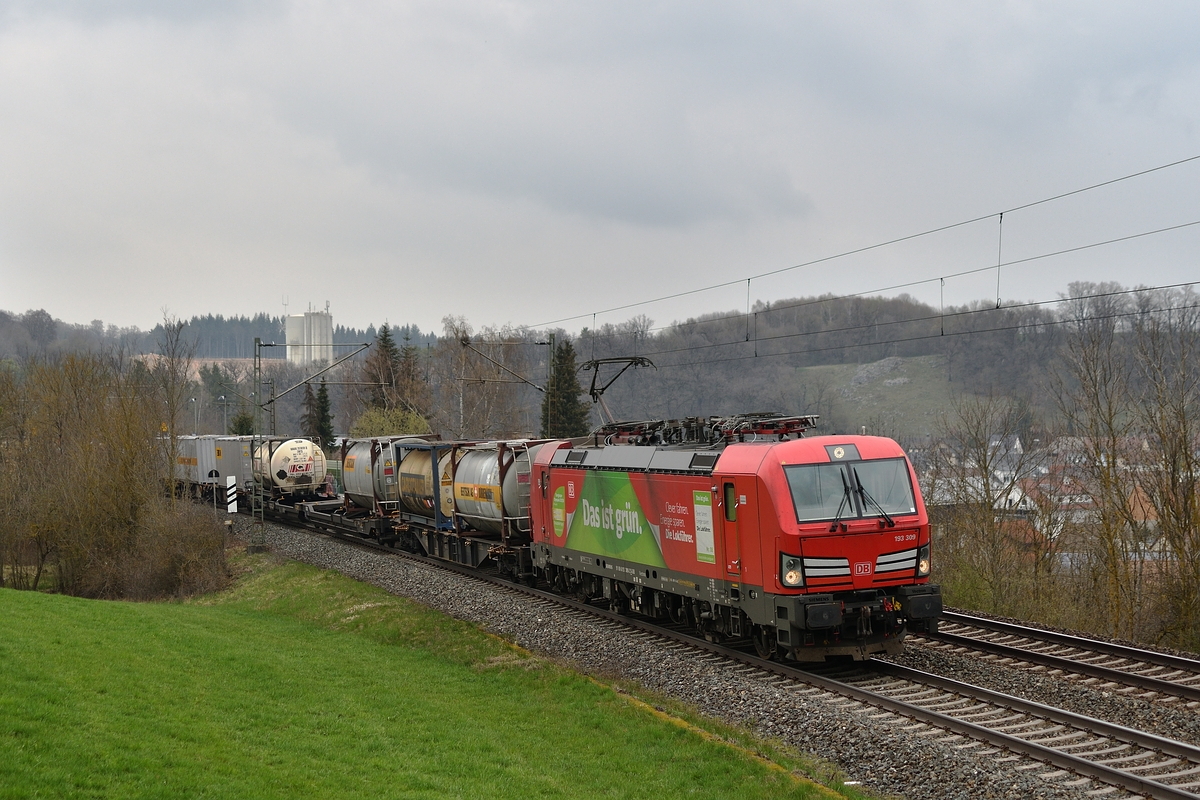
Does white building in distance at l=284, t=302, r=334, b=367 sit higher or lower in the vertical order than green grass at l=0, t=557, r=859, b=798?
higher

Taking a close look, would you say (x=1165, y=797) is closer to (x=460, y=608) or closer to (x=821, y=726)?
(x=821, y=726)

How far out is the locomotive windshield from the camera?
13.5 meters

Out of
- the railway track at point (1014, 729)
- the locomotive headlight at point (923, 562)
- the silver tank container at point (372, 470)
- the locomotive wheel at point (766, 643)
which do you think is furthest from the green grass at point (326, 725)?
the silver tank container at point (372, 470)

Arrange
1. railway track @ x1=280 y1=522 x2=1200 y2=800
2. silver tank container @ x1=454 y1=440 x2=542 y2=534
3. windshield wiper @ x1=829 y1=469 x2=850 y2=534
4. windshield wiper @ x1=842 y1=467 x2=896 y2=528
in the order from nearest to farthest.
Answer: railway track @ x1=280 y1=522 x2=1200 y2=800 < windshield wiper @ x1=829 y1=469 x2=850 y2=534 < windshield wiper @ x1=842 y1=467 x2=896 y2=528 < silver tank container @ x1=454 y1=440 x2=542 y2=534

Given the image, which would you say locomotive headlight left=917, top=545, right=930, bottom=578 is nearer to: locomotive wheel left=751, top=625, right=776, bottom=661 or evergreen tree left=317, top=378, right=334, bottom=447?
locomotive wheel left=751, top=625, right=776, bottom=661

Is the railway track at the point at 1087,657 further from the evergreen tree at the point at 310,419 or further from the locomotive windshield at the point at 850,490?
the evergreen tree at the point at 310,419

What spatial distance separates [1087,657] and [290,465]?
36.3 metres

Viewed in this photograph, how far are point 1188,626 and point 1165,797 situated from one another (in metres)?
15.3

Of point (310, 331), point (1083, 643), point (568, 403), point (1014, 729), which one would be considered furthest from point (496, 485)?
point (310, 331)

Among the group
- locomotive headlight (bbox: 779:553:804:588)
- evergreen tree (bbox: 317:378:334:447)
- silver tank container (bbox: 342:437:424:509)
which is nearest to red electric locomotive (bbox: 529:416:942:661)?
locomotive headlight (bbox: 779:553:804:588)

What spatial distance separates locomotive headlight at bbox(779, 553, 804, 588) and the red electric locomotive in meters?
0.01

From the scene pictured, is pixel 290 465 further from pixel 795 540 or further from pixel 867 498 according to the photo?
pixel 867 498

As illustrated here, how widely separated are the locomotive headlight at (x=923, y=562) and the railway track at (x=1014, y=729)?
138cm

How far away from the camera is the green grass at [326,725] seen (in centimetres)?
867
